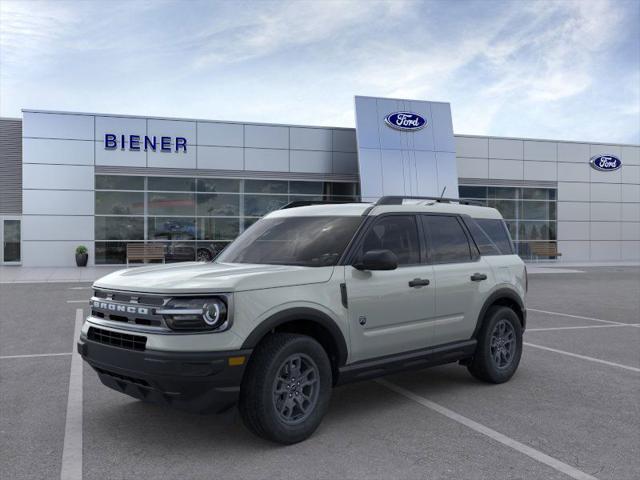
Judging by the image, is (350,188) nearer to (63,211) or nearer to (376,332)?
(63,211)

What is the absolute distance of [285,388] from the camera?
4.35m

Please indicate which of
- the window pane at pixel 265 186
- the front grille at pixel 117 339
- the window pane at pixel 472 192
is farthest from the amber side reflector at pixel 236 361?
the window pane at pixel 472 192

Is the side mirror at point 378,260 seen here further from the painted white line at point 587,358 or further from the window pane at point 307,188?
the window pane at point 307,188

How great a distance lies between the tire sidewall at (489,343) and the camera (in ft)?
19.7

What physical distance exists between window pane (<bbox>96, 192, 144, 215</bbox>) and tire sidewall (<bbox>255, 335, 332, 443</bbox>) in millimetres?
23258

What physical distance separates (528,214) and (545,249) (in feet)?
6.86

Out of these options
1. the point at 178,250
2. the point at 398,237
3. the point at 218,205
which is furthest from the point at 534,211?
the point at 398,237

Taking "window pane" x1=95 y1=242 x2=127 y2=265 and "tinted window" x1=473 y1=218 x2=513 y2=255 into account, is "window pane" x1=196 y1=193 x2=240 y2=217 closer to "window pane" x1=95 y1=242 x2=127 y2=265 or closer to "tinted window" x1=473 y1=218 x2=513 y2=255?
"window pane" x1=95 y1=242 x2=127 y2=265

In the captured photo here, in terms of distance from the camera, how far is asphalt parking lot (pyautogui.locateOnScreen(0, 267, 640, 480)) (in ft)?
12.9

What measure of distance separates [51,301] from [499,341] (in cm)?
1082

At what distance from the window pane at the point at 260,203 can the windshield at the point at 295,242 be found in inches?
869

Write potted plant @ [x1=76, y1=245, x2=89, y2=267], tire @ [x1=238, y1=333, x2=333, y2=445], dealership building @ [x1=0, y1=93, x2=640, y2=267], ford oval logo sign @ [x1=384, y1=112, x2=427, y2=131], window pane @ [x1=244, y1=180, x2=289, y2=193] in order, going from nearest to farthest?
1. tire @ [x1=238, y1=333, x2=333, y2=445]
2. potted plant @ [x1=76, y1=245, x2=89, y2=267]
3. dealership building @ [x1=0, y1=93, x2=640, y2=267]
4. ford oval logo sign @ [x1=384, y1=112, x2=427, y2=131]
5. window pane @ [x1=244, y1=180, x2=289, y2=193]

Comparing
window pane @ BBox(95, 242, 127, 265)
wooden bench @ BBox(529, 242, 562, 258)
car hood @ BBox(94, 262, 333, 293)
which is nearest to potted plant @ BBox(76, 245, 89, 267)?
window pane @ BBox(95, 242, 127, 265)

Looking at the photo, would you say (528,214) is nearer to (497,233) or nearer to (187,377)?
(497,233)
